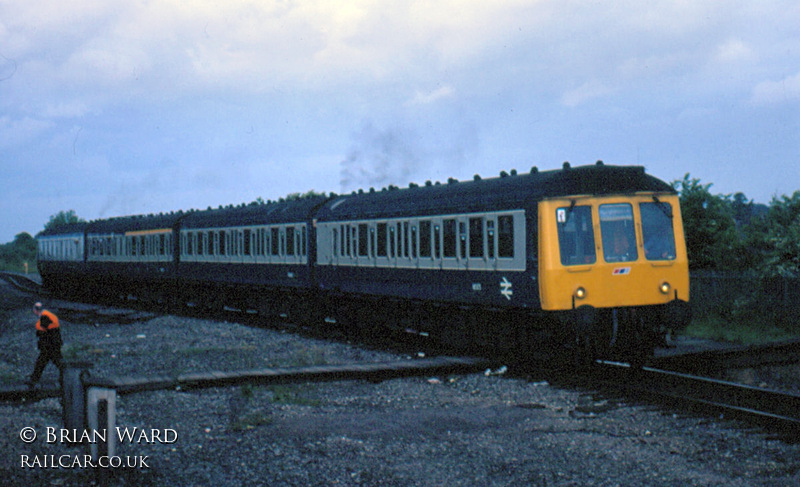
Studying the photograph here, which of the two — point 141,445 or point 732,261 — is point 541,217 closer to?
point 141,445

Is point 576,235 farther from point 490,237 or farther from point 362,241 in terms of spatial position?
point 362,241

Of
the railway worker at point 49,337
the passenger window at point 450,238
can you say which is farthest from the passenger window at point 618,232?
the railway worker at point 49,337

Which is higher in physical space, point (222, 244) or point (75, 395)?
point (222, 244)

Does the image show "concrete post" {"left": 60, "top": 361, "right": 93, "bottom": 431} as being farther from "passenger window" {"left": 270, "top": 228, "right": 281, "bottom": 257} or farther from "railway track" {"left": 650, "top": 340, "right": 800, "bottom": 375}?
"passenger window" {"left": 270, "top": 228, "right": 281, "bottom": 257}

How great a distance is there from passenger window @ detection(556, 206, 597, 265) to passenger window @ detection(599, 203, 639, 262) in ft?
0.66

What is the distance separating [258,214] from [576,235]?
13259 mm

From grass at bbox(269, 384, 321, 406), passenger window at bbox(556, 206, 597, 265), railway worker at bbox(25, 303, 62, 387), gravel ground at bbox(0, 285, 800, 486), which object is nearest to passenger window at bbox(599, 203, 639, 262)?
passenger window at bbox(556, 206, 597, 265)

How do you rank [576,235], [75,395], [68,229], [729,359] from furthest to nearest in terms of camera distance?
[68,229]
[729,359]
[576,235]
[75,395]

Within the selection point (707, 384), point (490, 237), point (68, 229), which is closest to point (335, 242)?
point (490, 237)

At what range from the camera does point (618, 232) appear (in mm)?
11984

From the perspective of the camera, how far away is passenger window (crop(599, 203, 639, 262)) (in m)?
11.9

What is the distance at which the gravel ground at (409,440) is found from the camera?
23.9ft

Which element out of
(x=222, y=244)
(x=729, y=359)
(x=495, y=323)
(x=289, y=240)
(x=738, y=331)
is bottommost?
(x=729, y=359)

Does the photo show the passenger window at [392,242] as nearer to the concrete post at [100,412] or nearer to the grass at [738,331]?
the grass at [738,331]
